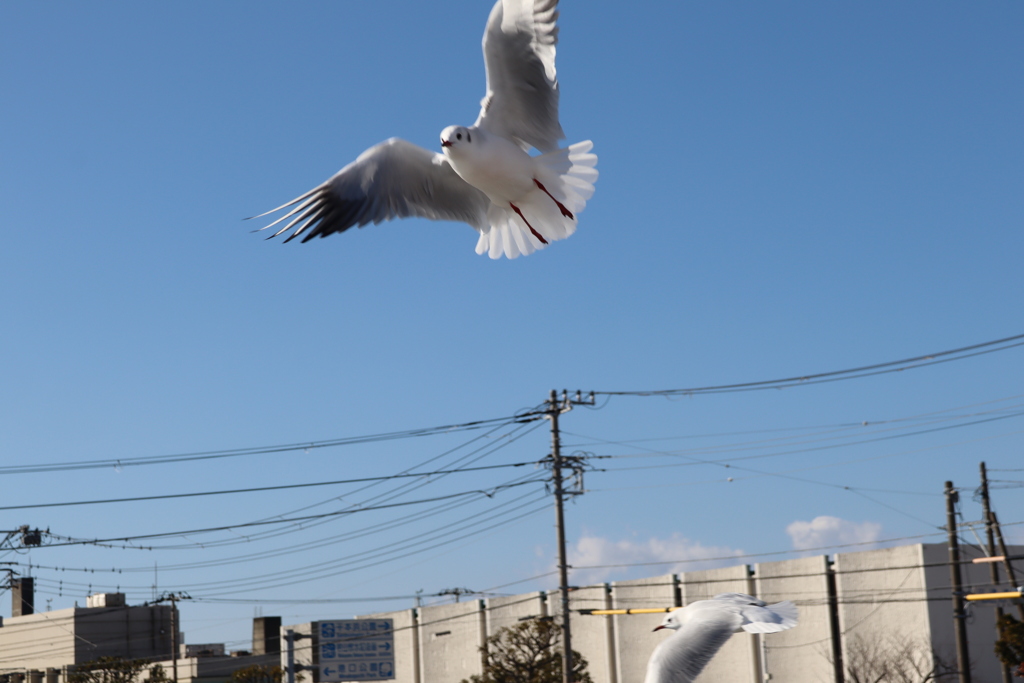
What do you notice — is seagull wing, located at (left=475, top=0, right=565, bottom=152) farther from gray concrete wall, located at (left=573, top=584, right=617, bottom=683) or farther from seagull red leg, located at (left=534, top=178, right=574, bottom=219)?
gray concrete wall, located at (left=573, top=584, right=617, bottom=683)

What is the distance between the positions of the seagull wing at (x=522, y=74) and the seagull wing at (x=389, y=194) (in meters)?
0.71

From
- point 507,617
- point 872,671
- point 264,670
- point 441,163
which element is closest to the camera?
point 441,163

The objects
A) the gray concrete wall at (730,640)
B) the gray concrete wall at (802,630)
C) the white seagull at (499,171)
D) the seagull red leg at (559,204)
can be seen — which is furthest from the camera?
the gray concrete wall at (730,640)

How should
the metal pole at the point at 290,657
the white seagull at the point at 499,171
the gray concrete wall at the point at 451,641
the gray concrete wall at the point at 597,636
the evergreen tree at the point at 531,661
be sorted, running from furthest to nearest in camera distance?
the gray concrete wall at the point at 451,641
the gray concrete wall at the point at 597,636
the evergreen tree at the point at 531,661
the metal pole at the point at 290,657
the white seagull at the point at 499,171

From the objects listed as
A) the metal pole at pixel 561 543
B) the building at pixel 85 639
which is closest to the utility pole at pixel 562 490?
the metal pole at pixel 561 543

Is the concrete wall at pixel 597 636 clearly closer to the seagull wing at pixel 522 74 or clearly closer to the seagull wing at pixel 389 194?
the seagull wing at pixel 389 194

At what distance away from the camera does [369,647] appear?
119 feet

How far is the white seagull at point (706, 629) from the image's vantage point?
7988 millimetres

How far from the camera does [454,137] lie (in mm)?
6344

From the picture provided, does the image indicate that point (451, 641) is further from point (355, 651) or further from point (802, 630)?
point (802, 630)

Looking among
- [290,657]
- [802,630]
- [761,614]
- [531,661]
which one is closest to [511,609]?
[802,630]

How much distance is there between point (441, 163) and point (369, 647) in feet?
99.4

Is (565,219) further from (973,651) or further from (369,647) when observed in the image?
(369,647)

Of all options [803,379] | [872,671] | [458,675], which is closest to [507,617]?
[458,675]
